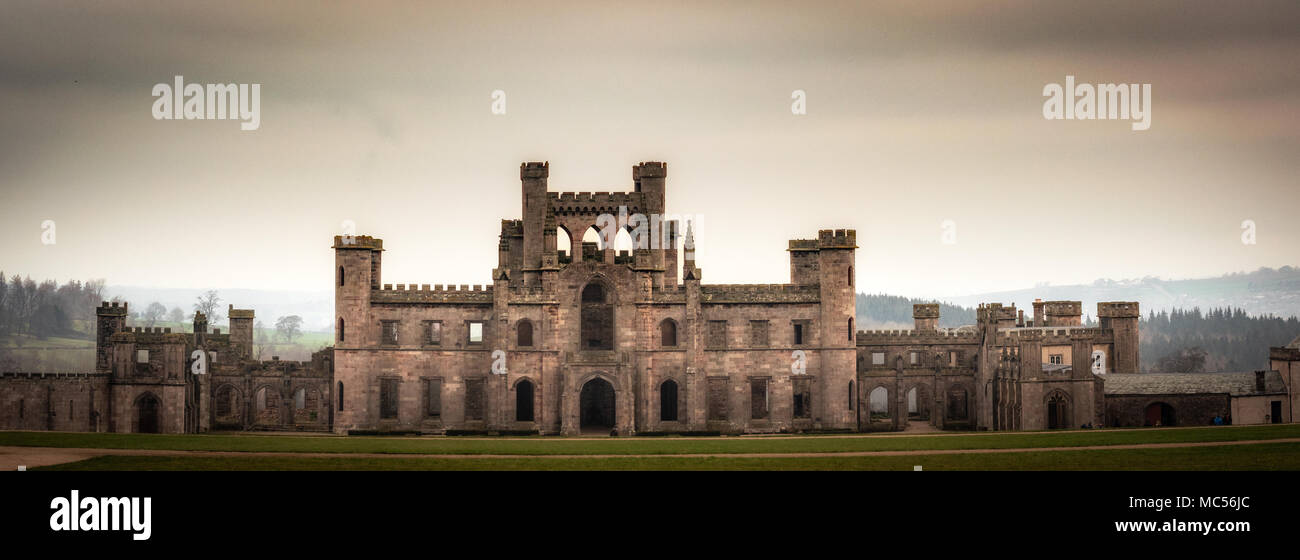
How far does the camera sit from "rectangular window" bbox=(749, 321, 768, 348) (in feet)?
256

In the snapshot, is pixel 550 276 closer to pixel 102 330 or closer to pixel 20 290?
pixel 102 330

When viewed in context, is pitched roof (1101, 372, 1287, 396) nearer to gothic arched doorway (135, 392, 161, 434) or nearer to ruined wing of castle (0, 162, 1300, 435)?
ruined wing of castle (0, 162, 1300, 435)

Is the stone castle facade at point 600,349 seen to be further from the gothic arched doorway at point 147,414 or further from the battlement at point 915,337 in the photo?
the gothic arched doorway at point 147,414

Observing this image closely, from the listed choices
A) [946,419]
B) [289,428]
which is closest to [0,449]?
[289,428]

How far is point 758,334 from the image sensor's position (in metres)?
78.3

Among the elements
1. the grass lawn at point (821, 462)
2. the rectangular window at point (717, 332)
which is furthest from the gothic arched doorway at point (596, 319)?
the grass lawn at point (821, 462)

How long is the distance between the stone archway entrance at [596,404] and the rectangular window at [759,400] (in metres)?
9.17

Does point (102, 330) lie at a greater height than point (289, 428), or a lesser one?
greater

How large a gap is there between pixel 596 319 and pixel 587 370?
18.1 ft

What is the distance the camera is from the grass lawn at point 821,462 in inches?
1885

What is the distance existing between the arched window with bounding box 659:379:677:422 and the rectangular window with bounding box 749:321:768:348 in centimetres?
558
